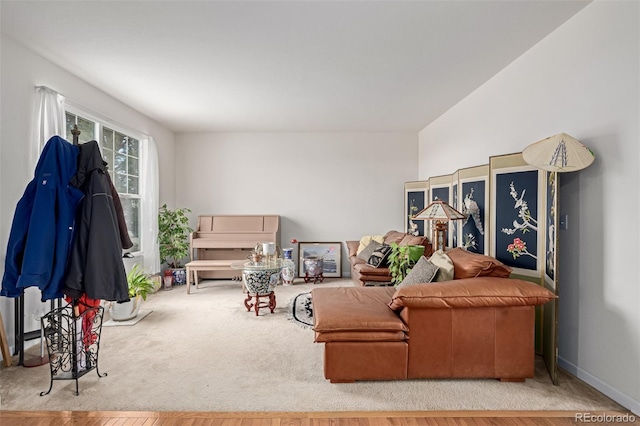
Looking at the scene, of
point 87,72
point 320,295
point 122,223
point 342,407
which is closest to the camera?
point 342,407

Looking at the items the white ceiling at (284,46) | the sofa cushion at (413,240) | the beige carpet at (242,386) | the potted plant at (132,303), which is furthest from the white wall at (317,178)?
the beige carpet at (242,386)

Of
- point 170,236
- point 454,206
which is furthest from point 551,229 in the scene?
point 170,236

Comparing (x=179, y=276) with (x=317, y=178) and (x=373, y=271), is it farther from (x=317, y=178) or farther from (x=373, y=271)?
(x=373, y=271)

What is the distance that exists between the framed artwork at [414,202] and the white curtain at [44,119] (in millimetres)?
4769

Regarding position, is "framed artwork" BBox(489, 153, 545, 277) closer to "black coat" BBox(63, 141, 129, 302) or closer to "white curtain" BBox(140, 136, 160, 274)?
"black coat" BBox(63, 141, 129, 302)

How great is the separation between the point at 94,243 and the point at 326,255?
4343 mm

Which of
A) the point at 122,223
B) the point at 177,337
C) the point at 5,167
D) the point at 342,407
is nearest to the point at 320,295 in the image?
the point at 342,407

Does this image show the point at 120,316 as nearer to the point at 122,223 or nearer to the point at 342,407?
the point at 122,223

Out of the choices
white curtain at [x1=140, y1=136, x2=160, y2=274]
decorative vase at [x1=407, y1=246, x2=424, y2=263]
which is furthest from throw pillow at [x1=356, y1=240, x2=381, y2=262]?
white curtain at [x1=140, y1=136, x2=160, y2=274]

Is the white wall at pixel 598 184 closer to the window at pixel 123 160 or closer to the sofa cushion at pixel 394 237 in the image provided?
the sofa cushion at pixel 394 237

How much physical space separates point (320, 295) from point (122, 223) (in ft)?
5.74

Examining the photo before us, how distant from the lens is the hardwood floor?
1.94 m

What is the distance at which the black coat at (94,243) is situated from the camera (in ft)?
7.06

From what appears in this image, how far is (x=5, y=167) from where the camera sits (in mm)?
2818
